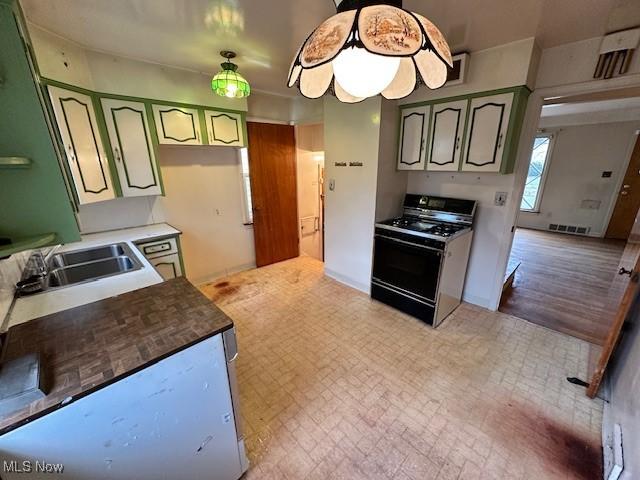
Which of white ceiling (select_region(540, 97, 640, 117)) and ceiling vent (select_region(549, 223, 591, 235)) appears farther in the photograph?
ceiling vent (select_region(549, 223, 591, 235))

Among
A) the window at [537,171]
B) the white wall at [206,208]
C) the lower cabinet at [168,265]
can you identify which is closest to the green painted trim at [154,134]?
the white wall at [206,208]

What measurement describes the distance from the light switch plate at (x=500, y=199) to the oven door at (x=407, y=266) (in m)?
0.87

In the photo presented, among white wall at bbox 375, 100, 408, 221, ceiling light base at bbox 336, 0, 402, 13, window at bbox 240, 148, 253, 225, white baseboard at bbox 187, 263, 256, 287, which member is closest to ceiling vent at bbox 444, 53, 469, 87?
white wall at bbox 375, 100, 408, 221

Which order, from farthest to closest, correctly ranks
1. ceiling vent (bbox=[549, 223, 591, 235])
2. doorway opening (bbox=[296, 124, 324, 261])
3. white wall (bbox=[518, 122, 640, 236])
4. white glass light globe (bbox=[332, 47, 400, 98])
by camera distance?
ceiling vent (bbox=[549, 223, 591, 235])
white wall (bbox=[518, 122, 640, 236])
doorway opening (bbox=[296, 124, 324, 261])
white glass light globe (bbox=[332, 47, 400, 98])

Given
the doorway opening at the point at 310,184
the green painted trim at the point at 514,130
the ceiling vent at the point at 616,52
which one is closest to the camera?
the ceiling vent at the point at 616,52

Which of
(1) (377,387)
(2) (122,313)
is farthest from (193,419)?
(1) (377,387)

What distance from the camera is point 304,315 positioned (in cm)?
282

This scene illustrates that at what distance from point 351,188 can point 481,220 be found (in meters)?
1.44

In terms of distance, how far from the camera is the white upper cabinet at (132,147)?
2367 mm

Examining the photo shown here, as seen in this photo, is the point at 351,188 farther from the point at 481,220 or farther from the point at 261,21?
the point at 261,21

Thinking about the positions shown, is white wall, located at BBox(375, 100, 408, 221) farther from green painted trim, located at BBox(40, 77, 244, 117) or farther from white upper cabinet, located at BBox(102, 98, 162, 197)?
white upper cabinet, located at BBox(102, 98, 162, 197)

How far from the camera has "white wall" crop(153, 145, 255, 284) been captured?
305cm

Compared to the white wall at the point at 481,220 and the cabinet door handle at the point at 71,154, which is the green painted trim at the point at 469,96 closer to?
the white wall at the point at 481,220

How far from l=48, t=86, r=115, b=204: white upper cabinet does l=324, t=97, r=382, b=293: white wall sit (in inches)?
89.0
